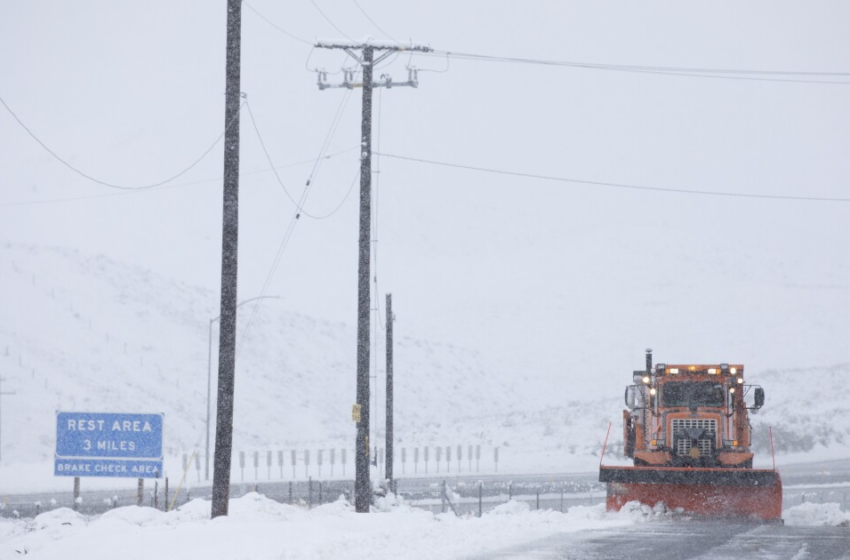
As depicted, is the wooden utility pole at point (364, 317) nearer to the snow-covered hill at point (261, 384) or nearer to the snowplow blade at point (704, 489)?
the snowplow blade at point (704, 489)

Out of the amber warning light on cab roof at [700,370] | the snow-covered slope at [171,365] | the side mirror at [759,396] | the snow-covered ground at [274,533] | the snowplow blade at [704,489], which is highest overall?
the snow-covered slope at [171,365]

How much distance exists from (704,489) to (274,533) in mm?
9634

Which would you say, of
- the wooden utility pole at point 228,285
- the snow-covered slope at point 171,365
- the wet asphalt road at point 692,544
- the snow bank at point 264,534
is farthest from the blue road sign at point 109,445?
the snow-covered slope at point 171,365

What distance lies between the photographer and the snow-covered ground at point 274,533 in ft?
47.1

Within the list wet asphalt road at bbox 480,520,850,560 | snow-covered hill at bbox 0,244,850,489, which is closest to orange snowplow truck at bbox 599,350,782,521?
wet asphalt road at bbox 480,520,850,560

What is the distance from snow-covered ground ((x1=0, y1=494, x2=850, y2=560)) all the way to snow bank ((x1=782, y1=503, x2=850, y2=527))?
974 millimetres

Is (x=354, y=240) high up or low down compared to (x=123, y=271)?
up

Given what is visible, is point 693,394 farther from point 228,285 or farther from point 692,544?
point 228,285

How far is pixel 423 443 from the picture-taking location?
68.2 metres

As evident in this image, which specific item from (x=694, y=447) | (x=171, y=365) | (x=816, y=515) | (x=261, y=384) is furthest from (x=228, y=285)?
(x=261, y=384)

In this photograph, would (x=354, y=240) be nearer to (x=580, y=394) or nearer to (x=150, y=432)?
(x=580, y=394)

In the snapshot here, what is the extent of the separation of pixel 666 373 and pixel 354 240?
12100 cm

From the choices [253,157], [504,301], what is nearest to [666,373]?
[504,301]

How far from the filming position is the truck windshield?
23703mm
